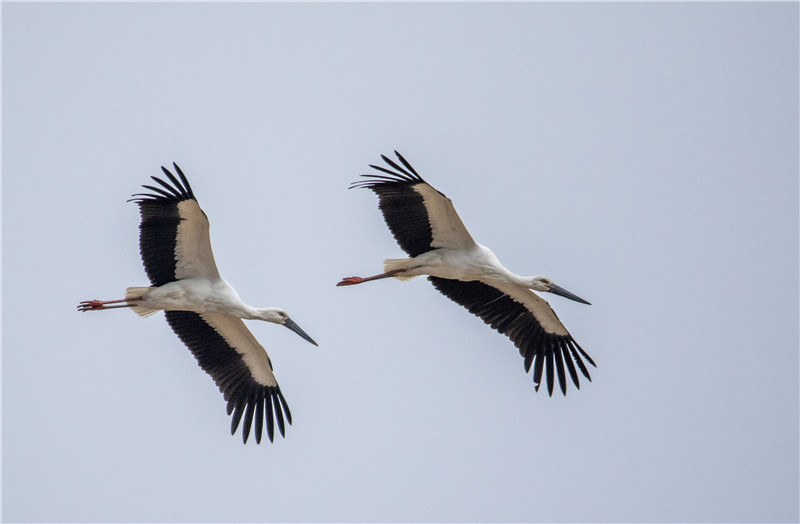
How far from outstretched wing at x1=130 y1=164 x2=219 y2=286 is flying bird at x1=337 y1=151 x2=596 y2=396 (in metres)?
1.64

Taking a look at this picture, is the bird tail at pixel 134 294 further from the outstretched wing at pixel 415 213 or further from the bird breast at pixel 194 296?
the outstretched wing at pixel 415 213

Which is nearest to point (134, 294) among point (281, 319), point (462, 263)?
point (281, 319)

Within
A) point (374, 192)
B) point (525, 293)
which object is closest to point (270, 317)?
point (374, 192)

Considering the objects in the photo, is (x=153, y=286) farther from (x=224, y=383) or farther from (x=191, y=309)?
(x=224, y=383)

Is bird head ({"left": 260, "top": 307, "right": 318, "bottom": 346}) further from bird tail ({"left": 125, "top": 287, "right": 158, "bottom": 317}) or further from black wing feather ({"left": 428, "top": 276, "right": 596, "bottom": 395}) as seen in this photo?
black wing feather ({"left": 428, "top": 276, "right": 596, "bottom": 395})

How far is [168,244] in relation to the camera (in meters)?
12.9

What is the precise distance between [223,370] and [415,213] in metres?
2.65

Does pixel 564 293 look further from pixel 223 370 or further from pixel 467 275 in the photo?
pixel 223 370

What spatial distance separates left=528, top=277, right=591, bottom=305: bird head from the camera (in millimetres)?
14070

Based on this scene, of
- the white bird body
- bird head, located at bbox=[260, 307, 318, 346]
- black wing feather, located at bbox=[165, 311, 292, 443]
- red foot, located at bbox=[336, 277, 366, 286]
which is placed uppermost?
red foot, located at bbox=[336, 277, 366, 286]

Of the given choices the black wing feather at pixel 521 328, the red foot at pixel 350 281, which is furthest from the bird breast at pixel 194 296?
the black wing feather at pixel 521 328

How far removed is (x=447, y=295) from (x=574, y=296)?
1411 mm

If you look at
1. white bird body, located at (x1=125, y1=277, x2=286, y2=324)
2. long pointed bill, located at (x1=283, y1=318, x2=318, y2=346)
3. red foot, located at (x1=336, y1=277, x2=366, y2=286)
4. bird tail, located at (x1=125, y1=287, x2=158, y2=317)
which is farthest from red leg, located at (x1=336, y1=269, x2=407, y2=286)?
bird tail, located at (x1=125, y1=287, x2=158, y2=317)

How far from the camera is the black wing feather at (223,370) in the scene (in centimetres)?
1384
